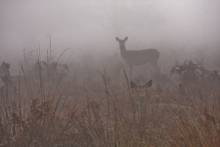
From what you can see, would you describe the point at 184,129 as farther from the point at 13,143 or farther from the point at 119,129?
the point at 13,143

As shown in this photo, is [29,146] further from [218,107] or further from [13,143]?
[218,107]

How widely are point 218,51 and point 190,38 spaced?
4.93 meters

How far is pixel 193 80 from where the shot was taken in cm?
806

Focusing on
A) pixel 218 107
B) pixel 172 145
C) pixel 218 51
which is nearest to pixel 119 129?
pixel 172 145

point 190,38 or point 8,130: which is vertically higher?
point 190,38

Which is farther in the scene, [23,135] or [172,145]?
[23,135]

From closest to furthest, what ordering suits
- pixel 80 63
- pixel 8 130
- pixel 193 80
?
pixel 8 130 < pixel 193 80 < pixel 80 63

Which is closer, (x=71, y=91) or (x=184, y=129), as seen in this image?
(x=184, y=129)

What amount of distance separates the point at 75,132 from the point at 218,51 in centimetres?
1394

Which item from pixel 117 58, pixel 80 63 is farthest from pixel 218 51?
pixel 80 63

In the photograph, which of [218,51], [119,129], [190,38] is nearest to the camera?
[119,129]

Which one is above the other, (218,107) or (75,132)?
(218,107)

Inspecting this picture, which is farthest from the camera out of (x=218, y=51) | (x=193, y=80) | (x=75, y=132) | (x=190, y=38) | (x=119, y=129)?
(x=190, y=38)

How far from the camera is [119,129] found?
3648 mm
